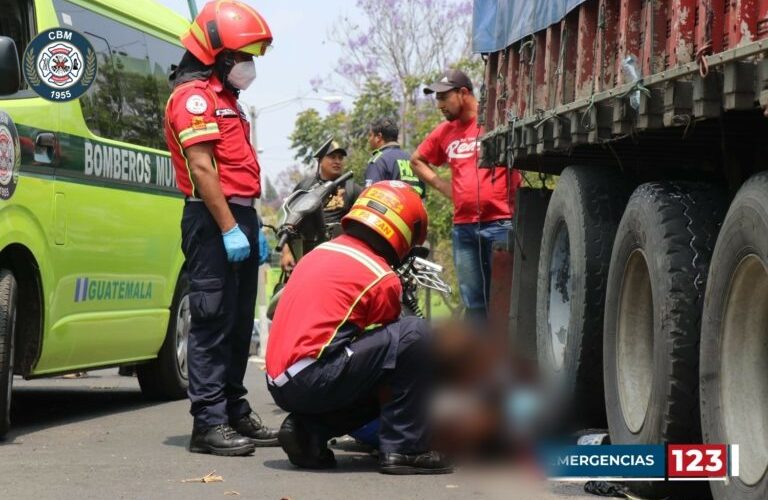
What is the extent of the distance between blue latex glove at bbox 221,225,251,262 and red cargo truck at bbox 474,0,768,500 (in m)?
1.61

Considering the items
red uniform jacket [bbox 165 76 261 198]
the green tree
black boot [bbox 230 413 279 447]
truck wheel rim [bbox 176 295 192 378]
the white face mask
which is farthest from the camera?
the green tree

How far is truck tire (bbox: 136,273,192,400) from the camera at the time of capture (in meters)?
10.5

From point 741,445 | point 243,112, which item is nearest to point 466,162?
point 243,112

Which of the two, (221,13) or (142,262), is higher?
(221,13)

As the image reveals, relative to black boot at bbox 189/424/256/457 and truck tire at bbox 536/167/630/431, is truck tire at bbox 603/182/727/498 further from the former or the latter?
black boot at bbox 189/424/256/457

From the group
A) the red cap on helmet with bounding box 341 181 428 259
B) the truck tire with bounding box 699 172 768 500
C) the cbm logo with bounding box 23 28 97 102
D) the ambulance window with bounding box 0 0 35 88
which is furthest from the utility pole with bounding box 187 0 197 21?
the truck tire with bounding box 699 172 768 500

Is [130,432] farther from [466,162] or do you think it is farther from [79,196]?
[466,162]

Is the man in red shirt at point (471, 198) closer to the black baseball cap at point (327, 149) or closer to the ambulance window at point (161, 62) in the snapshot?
the black baseball cap at point (327, 149)

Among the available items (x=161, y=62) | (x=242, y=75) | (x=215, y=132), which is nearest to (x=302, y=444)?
(x=215, y=132)

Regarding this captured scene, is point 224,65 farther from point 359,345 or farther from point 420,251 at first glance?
point 359,345

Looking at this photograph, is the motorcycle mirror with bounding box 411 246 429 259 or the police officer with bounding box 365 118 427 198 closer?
the motorcycle mirror with bounding box 411 246 429 259

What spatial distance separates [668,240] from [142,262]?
15.5 ft

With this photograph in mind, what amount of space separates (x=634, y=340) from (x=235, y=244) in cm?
215

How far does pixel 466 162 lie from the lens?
10.5 metres
